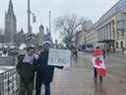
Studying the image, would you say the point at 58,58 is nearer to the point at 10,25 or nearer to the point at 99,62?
the point at 99,62

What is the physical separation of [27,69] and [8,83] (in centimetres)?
155

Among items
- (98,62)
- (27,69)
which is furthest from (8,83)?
(98,62)

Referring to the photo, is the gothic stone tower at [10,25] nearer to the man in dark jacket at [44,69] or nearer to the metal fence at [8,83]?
the metal fence at [8,83]

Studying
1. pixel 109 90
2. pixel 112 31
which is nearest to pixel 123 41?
pixel 112 31

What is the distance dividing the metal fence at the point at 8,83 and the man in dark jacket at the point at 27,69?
2.15 ft

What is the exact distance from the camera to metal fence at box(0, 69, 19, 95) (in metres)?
11.6

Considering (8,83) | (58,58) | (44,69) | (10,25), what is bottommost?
(8,83)

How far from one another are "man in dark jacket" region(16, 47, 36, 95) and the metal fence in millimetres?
654

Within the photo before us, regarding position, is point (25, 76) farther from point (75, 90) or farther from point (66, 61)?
point (75, 90)

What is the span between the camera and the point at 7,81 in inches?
483

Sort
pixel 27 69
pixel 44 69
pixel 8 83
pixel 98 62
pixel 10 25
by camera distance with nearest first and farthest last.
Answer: pixel 27 69, pixel 44 69, pixel 8 83, pixel 98 62, pixel 10 25

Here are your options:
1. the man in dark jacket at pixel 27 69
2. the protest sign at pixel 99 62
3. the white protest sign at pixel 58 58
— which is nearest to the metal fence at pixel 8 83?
the man in dark jacket at pixel 27 69

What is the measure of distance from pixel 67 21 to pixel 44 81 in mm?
145047

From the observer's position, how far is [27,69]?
10.9 meters
